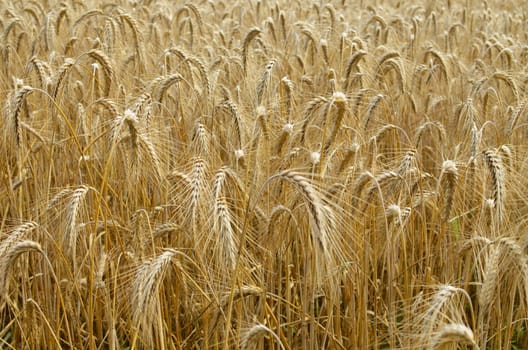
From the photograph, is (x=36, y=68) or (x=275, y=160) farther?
(x=36, y=68)

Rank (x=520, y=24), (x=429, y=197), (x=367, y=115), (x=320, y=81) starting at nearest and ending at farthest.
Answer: (x=429, y=197) → (x=367, y=115) → (x=320, y=81) → (x=520, y=24)

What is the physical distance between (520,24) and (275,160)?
5119 mm

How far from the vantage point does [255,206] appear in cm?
230

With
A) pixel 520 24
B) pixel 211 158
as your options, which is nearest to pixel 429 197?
pixel 211 158

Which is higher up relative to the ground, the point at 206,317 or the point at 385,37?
the point at 385,37

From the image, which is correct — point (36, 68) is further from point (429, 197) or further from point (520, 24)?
point (520, 24)

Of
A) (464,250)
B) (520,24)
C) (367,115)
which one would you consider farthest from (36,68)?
(520,24)

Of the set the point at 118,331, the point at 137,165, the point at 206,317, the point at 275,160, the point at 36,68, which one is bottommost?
the point at 118,331

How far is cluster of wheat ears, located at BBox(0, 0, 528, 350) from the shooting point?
2.06 metres

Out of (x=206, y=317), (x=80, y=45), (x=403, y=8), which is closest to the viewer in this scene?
(x=206, y=317)

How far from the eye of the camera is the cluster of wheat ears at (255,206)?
2059 mm

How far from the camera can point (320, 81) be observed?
4.52 meters

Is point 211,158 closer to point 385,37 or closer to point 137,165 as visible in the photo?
point 137,165

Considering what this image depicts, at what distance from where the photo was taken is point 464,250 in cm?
241
